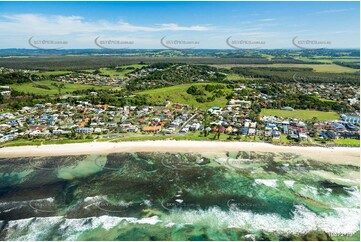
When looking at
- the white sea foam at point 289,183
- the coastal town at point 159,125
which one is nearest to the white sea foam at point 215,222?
the white sea foam at point 289,183

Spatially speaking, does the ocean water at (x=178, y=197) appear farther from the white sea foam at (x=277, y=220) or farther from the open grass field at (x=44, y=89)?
the open grass field at (x=44, y=89)

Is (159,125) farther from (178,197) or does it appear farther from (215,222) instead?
(215,222)

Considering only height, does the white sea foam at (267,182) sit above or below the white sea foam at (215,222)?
above

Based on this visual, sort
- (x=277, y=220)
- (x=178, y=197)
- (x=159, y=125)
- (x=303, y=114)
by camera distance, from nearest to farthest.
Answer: (x=277, y=220)
(x=178, y=197)
(x=159, y=125)
(x=303, y=114)

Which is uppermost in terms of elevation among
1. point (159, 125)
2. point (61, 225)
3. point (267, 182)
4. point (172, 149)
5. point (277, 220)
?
point (159, 125)

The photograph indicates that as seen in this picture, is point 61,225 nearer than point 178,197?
Yes

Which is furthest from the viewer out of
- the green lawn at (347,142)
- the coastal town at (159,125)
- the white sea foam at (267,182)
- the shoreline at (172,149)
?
the coastal town at (159,125)

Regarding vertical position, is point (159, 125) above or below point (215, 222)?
above

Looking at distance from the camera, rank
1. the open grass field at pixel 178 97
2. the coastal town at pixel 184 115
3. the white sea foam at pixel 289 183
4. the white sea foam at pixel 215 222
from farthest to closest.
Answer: the open grass field at pixel 178 97 → the coastal town at pixel 184 115 → the white sea foam at pixel 289 183 → the white sea foam at pixel 215 222

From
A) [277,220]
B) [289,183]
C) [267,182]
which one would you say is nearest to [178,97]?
[267,182]
